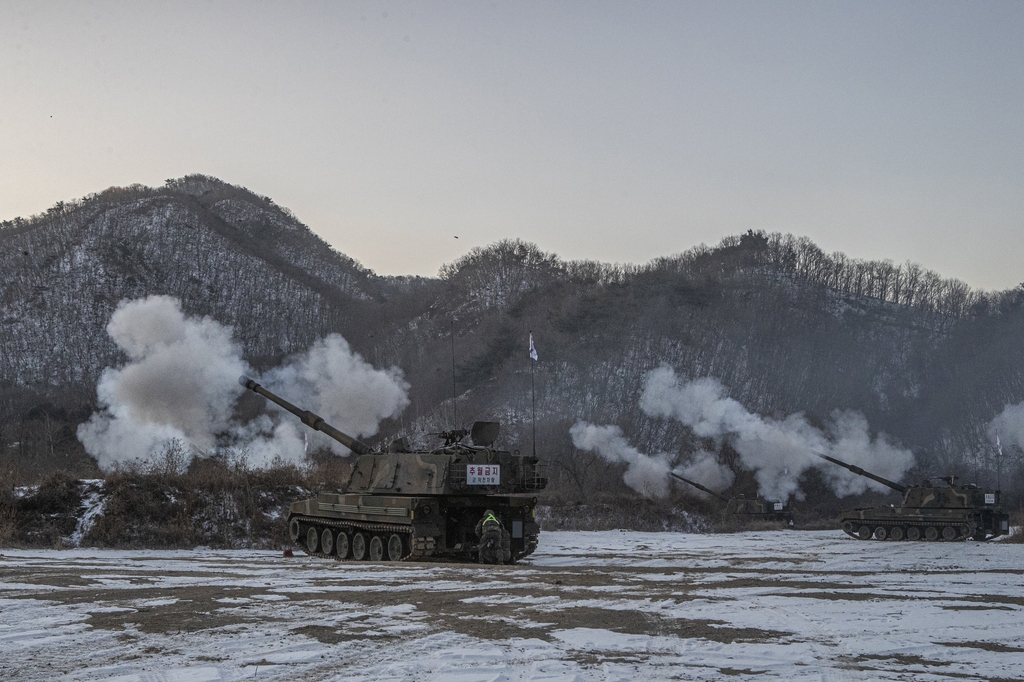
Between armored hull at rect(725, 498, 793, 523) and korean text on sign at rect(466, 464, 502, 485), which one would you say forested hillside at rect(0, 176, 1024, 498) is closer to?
armored hull at rect(725, 498, 793, 523)

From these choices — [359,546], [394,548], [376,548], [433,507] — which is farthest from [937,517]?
[359,546]

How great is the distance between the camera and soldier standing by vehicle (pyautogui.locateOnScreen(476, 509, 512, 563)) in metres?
23.0

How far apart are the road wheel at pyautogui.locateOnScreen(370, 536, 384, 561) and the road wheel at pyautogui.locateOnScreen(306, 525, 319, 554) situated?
8.65ft

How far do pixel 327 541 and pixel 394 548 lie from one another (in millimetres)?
2833

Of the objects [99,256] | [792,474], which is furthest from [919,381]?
[99,256]

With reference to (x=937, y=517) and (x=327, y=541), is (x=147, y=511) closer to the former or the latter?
(x=327, y=541)

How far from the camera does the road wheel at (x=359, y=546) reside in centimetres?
2464

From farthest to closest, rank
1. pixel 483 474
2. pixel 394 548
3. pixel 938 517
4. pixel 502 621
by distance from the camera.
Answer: pixel 938 517
pixel 394 548
pixel 483 474
pixel 502 621

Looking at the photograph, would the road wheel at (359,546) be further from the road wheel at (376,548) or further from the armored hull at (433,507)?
the road wheel at (376,548)

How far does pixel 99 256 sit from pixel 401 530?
8811 centimetres

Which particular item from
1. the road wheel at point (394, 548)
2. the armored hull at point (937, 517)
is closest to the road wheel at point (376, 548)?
the road wheel at point (394, 548)

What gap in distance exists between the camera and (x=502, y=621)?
12.7 metres

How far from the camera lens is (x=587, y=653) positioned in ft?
34.4

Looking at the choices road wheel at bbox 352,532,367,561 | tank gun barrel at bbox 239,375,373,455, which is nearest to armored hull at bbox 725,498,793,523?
tank gun barrel at bbox 239,375,373,455
